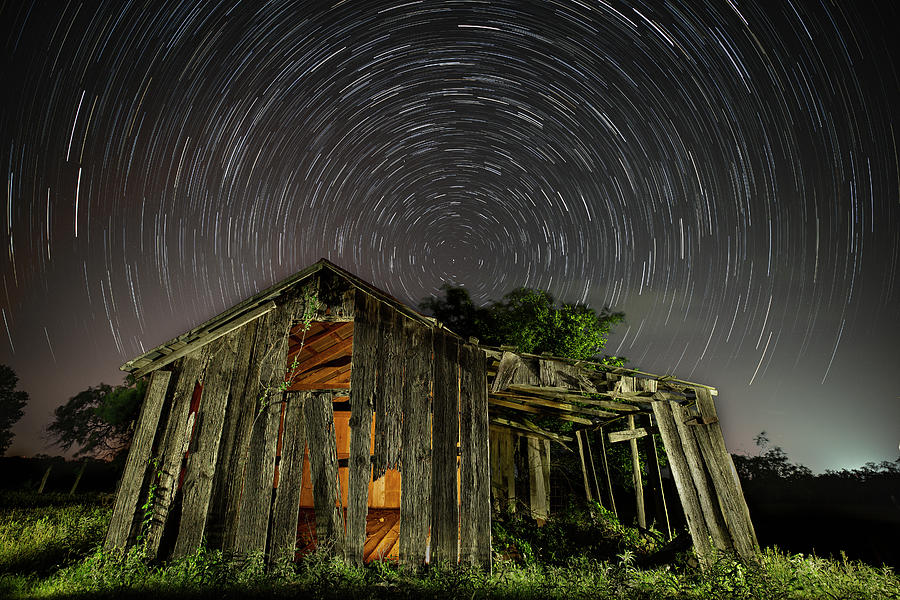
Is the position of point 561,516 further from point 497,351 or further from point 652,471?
point 497,351

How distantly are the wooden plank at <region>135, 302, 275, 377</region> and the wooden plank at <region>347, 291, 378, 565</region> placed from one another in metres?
2.24

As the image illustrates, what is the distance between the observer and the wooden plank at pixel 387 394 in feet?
24.9

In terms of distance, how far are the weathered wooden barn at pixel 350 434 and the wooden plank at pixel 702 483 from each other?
0.9 inches

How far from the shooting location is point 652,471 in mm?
10828

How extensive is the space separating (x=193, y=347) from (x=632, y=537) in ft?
42.1

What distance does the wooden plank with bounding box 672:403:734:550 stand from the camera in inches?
312

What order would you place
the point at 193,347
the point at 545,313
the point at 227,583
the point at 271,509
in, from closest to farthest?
the point at 227,583 → the point at 271,509 → the point at 193,347 → the point at 545,313

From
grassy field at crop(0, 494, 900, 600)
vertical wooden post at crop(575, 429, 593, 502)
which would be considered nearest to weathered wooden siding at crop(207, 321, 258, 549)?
grassy field at crop(0, 494, 900, 600)

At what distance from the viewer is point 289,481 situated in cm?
748

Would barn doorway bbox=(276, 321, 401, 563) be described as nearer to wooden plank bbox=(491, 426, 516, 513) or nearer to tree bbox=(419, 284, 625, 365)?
wooden plank bbox=(491, 426, 516, 513)

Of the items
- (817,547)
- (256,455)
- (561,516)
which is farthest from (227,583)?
(817,547)

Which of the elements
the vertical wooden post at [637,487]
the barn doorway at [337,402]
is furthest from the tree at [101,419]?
the vertical wooden post at [637,487]

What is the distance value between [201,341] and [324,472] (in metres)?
3.76

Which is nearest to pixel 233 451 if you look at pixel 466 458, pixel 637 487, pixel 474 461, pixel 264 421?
pixel 264 421
